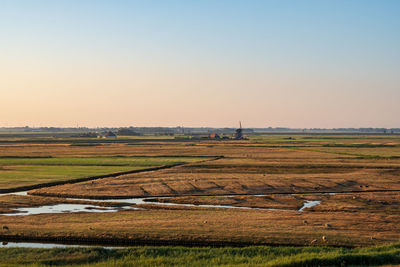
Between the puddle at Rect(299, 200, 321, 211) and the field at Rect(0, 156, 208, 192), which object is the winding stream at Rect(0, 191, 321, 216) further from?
the field at Rect(0, 156, 208, 192)

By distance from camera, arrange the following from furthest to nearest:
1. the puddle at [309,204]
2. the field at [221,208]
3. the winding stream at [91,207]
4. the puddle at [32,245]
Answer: the puddle at [309,204] → the winding stream at [91,207] → the field at [221,208] → the puddle at [32,245]

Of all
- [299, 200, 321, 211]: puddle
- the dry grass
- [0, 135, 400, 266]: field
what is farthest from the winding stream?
the dry grass

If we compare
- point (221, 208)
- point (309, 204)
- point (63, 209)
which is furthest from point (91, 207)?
point (309, 204)

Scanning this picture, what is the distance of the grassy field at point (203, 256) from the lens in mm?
24078

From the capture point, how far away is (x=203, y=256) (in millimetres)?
26188

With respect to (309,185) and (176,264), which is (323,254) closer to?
(176,264)

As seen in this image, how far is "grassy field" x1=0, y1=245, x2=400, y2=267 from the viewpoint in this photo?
2408 cm

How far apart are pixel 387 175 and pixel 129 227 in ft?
135

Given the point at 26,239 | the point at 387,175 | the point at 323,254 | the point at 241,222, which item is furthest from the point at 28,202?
the point at 387,175

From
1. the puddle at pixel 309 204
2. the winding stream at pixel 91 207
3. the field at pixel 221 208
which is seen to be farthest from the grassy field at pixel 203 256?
the puddle at pixel 309 204

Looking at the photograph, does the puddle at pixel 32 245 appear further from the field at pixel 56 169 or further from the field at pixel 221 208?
the field at pixel 56 169

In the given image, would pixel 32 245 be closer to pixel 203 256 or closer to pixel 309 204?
pixel 203 256

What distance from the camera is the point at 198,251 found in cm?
2738

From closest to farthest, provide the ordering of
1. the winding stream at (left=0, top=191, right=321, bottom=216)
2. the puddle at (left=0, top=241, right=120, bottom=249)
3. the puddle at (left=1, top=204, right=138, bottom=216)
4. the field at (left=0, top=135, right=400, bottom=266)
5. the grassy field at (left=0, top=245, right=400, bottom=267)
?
the grassy field at (left=0, top=245, right=400, bottom=267) < the puddle at (left=0, top=241, right=120, bottom=249) < the field at (left=0, top=135, right=400, bottom=266) < the puddle at (left=1, top=204, right=138, bottom=216) < the winding stream at (left=0, top=191, right=321, bottom=216)
